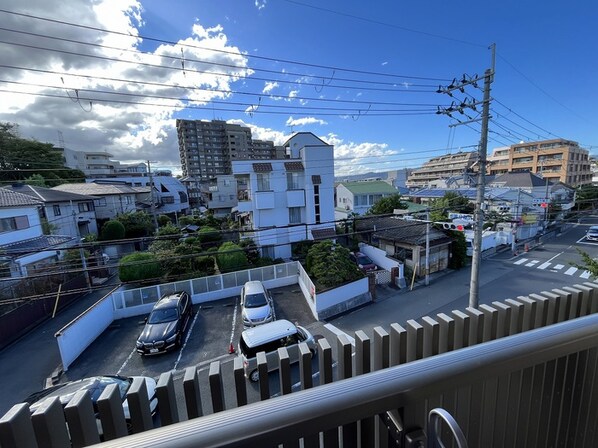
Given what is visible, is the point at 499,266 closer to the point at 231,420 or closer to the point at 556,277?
the point at 556,277

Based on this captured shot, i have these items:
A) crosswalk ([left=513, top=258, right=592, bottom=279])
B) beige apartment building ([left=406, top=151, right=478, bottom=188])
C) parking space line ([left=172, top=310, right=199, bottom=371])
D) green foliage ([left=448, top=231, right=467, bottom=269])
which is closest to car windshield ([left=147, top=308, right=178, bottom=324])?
parking space line ([left=172, top=310, right=199, bottom=371])

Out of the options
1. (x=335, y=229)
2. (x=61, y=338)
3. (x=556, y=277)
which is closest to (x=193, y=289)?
(x=61, y=338)

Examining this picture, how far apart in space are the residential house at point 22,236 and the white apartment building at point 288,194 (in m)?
9.38

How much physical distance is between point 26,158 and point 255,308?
33005 millimetres

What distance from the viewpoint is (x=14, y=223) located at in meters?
13.0

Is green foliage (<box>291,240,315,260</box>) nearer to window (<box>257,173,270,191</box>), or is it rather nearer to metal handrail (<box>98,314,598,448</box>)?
window (<box>257,173,270,191</box>)

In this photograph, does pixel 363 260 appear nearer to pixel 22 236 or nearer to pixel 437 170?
pixel 22 236

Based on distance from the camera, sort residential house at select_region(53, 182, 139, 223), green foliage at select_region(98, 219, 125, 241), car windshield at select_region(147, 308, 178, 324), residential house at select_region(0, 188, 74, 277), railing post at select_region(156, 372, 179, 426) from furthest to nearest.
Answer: residential house at select_region(53, 182, 139, 223) < green foliage at select_region(98, 219, 125, 241) < residential house at select_region(0, 188, 74, 277) < car windshield at select_region(147, 308, 178, 324) < railing post at select_region(156, 372, 179, 426)

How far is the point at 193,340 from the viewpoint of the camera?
884cm

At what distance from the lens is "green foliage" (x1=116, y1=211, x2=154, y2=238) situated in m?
20.1

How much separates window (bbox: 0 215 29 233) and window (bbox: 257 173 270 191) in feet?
40.6

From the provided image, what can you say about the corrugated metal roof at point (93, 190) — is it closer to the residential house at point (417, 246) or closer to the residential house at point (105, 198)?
the residential house at point (105, 198)

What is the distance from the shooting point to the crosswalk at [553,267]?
13246mm

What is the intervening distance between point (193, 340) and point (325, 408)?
9503 mm
